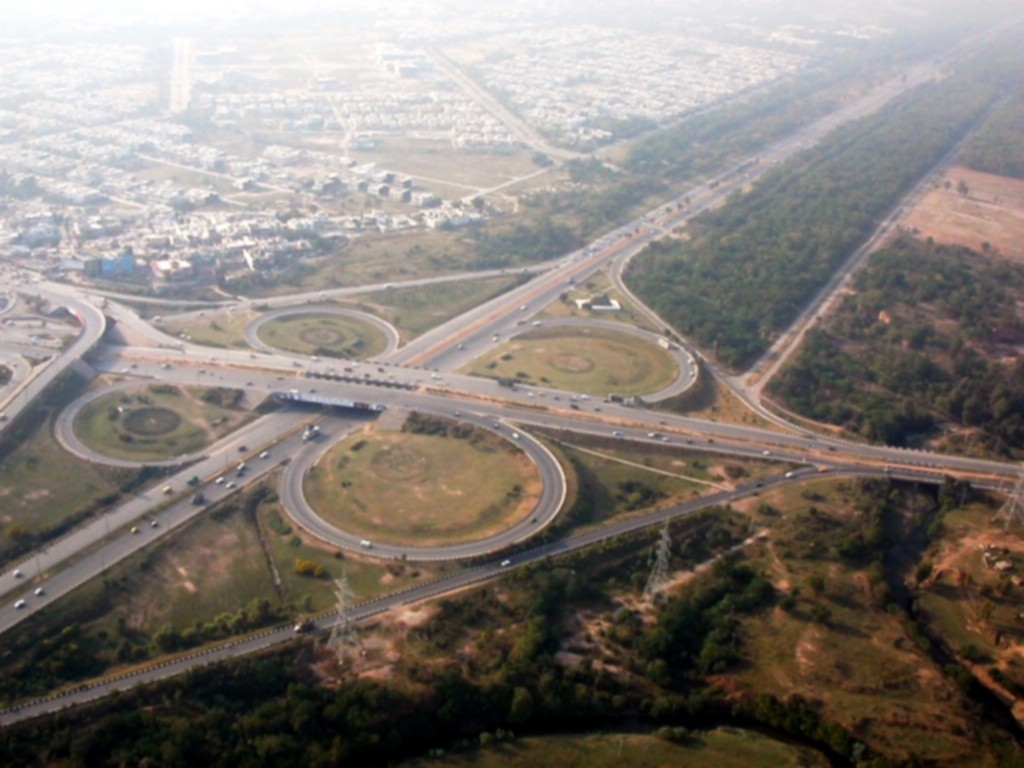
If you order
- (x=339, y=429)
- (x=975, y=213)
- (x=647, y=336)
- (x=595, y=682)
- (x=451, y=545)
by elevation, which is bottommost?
(x=339, y=429)

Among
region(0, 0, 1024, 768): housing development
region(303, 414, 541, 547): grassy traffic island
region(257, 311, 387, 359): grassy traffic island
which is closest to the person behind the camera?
region(0, 0, 1024, 768): housing development

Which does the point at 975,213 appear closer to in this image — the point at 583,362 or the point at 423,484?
the point at 583,362

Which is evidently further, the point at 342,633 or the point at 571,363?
the point at 571,363

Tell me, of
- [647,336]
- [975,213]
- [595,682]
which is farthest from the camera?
[975,213]

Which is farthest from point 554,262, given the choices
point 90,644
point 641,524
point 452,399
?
point 90,644

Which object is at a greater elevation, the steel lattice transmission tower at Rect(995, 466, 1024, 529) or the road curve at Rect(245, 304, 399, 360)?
the steel lattice transmission tower at Rect(995, 466, 1024, 529)

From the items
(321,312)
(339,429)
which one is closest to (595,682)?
(339,429)

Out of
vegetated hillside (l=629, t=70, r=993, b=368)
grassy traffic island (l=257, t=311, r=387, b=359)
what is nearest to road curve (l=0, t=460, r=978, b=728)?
vegetated hillside (l=629, t=70, r=993, b=368)

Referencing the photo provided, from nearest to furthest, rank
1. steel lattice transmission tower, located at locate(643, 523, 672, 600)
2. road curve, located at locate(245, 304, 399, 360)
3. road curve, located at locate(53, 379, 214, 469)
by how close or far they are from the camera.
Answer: steel lattice transmission tower, located at locate(643, 523, 672, 600) < road curve, located at locate(53, 379, 214, 469) < road curve, located at locate(245, 304, 399, 360)

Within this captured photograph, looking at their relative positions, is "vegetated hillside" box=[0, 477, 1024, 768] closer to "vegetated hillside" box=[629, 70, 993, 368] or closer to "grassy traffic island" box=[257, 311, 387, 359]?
"vegetated hillside" box=[629, 70, 993, 368]
